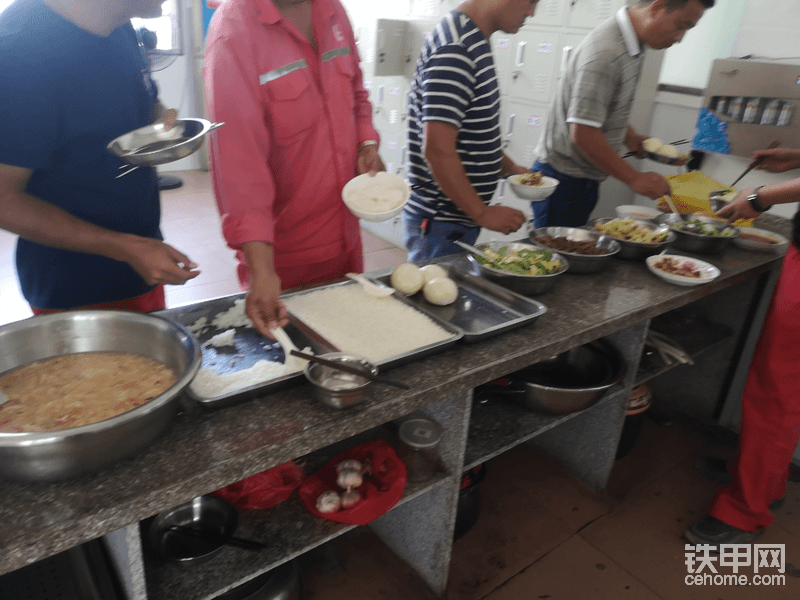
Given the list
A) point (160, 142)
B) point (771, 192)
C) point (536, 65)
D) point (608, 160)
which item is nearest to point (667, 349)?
point (771, 192)

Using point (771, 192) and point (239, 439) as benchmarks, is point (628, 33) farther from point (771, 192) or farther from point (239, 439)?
point (239, 439)

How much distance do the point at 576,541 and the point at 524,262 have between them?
1011mm

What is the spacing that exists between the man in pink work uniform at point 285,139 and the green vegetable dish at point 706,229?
1250mm

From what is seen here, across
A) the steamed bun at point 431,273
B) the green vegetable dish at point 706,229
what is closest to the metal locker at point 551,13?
the green vegetable dish at point 706,229

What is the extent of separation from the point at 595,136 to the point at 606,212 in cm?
140

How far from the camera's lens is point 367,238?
5.07 m

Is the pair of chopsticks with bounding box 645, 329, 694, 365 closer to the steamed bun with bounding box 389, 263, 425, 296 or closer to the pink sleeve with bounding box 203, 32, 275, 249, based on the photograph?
the steamed bun with bounding box 389, 263, 425, 296

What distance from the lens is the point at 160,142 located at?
119cm

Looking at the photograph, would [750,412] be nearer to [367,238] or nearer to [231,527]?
[231,527]

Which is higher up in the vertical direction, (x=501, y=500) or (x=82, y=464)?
(x=82, y=464)

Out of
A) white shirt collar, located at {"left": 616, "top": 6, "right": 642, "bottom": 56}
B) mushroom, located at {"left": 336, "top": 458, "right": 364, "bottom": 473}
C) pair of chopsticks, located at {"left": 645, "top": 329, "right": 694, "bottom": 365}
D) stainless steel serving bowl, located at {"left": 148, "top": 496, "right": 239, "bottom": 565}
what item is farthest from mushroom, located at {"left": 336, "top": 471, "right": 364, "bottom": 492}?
white shirt collar, located at {"left": 616, "top": 6, "right": 642, "bottom": 56}

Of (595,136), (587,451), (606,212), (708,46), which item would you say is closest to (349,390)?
(587,451)

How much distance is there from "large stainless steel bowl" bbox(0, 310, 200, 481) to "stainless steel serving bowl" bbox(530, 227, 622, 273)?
1.23 m

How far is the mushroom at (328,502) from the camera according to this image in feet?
4.22
